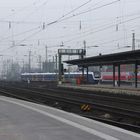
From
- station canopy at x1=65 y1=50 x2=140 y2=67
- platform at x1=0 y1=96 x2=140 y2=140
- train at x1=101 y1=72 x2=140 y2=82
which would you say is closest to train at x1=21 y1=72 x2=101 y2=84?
train at x1=101 y1=72 x2=140 y2=82

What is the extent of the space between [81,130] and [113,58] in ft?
106

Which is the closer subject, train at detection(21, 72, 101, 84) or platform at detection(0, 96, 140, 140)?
platform at detection(0, 96, 140, 140)

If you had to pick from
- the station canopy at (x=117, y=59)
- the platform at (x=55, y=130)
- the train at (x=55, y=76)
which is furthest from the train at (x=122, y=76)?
the platform at (x=55, y=130)

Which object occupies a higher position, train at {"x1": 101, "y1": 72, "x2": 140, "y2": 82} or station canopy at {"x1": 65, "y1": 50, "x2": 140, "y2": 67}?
station canopy at {"x1": 65, "y1": 50, "x2": 140, "y2": 67}

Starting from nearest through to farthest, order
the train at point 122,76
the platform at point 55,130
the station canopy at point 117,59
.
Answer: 1. the platform at point 55,130
2. the station canopy at point 117,59
3. the train at point 122,76

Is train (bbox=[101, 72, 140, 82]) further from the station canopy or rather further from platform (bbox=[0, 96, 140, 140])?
platform (bbox=[0, 96, 140, 140])

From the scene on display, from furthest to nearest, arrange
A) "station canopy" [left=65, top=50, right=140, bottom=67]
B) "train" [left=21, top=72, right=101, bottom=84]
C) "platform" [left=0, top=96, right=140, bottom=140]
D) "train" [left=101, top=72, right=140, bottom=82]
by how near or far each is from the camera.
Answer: "train" [left=21, top=72, right=101, bottom=84]
"train" [left=101, top=72, right=140, bottom=82]
"station canopy" [left=65, top=50, right=140, bottom=67]
"platform" [left=0, top=96, right=140, bottom=140]

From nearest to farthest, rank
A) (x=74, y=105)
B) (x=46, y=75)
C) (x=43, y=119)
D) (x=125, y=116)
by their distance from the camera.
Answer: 1. (x=43, y=119)
2. (x=125, y=116)
3. (x=74, y=105)
4. (x=46, y=75)

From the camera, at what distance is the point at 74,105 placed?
2673cm

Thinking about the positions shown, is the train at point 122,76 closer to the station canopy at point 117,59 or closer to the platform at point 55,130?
the station canopy at point 117,59

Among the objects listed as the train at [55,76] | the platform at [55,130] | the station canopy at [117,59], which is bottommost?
the platform at [55,130]

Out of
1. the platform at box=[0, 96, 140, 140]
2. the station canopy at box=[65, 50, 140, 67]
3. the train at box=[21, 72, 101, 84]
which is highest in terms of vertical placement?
the station canopy at box=[65, 50, 140, 67]

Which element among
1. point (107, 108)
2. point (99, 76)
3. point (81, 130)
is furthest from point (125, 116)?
point (99, 76)

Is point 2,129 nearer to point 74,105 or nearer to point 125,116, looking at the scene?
point 125,116
